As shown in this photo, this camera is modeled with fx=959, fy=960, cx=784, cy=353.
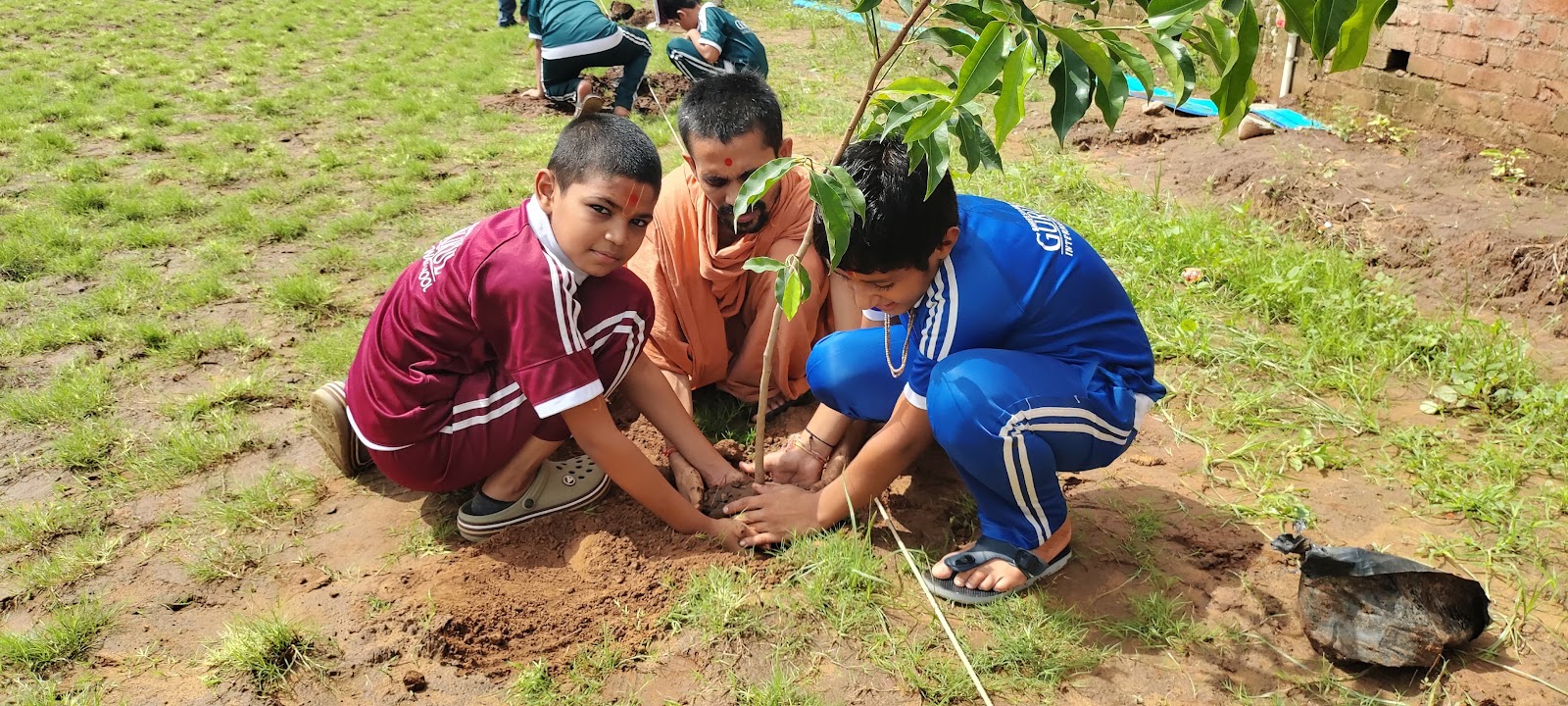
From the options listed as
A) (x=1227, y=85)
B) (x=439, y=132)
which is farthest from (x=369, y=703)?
(x=439, y=132)

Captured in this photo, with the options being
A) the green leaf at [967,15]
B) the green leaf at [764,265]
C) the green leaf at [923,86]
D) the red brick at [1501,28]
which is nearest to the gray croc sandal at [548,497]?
the green leaf at [764,265]

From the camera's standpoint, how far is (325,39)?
8469 millimetres

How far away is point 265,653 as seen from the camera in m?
1.93

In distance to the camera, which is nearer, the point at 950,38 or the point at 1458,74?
the point at 950,38

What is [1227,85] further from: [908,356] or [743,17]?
[743,17]

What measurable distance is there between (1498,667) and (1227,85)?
1.47m

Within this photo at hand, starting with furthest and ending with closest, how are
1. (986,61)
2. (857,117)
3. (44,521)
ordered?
(44,521)
(857,117)
(986,61)

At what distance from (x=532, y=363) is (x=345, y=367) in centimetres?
133

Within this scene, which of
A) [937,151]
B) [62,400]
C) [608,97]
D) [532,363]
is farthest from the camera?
[608,97]

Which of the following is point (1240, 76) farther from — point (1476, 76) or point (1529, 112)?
point (1476, 76)

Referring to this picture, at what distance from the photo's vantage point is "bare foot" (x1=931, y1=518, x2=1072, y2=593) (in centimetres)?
208

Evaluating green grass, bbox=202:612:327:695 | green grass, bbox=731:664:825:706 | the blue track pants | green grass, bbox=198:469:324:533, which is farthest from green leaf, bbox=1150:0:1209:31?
green grass, bbox=198:469:324:533

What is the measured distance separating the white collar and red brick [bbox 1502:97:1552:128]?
413 centimetres

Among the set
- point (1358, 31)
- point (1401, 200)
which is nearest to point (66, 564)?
point (1358, 31)
